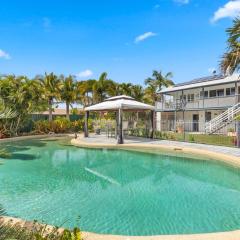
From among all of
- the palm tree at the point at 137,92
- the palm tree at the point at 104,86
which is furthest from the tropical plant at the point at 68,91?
the palm tree at the point at 137,92

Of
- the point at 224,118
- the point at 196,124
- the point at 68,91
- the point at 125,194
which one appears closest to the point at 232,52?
the point at 125,194

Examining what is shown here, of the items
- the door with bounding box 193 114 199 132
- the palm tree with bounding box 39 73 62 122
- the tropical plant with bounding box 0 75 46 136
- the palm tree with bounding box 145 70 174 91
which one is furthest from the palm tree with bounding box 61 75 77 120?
the door with bounding box 193 114 199 132

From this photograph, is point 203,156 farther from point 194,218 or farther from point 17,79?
point 17,79

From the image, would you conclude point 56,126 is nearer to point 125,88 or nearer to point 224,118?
point 125,88

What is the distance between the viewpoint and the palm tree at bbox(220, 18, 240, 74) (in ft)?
31.5

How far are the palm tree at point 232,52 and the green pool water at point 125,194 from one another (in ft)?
15.4

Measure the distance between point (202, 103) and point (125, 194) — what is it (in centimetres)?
2227

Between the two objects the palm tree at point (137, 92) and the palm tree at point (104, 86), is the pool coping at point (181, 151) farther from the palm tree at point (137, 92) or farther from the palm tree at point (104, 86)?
the palm tree at point (137, 92)

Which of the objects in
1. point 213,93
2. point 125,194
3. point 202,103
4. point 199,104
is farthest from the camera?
point 213,93

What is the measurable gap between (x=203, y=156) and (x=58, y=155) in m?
9.10

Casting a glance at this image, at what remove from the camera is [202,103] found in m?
28.7

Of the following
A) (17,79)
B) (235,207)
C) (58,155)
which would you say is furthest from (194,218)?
(17,79)

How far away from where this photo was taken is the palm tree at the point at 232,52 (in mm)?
9592

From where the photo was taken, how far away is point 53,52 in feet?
86.2
